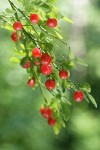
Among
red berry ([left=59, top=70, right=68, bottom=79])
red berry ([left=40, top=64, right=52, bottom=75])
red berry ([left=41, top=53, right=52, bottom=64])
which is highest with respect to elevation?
red berry ([left=41, top=53, right=52, bottom=64])

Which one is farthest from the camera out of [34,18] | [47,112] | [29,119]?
[29,119]

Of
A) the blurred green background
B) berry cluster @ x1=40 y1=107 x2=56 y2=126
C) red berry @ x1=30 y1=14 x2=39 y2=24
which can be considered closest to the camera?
red berry @ x1=30 y1=14 x2=39 y2=24

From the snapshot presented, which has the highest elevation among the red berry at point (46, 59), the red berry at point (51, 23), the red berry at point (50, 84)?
the red berry at point (51, 23)

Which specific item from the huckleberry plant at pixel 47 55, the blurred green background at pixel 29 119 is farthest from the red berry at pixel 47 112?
the blurred green background at pixel 29 119

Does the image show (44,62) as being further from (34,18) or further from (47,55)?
(34,18)

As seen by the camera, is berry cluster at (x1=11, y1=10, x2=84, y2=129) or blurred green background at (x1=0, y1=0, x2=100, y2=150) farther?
blurred green background at (x1=0, y1=0, x2=100, y2=150)

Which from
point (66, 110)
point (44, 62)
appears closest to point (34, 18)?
point (44, 62)

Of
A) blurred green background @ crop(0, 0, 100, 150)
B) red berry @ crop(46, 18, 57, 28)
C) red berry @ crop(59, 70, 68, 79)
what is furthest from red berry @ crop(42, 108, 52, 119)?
blurred green background @ crop(0, 0, 100, 150)

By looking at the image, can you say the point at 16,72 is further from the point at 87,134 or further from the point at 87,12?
the point at 87,12

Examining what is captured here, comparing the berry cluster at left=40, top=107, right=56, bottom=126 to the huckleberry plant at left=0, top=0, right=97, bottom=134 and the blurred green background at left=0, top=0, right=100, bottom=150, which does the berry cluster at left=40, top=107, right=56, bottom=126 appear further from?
the blurred green background at left=0, top=0, right=100, bottom=150

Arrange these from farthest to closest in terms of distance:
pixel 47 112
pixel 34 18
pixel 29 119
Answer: pixel 29 119
pixel 47 112
pixel 34 18

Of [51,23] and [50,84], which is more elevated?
[51,23]

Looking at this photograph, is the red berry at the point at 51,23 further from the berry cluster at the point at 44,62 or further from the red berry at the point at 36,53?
the red berry at the point at 36,53

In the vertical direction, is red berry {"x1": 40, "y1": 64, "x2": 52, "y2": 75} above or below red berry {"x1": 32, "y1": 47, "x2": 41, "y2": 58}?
below
